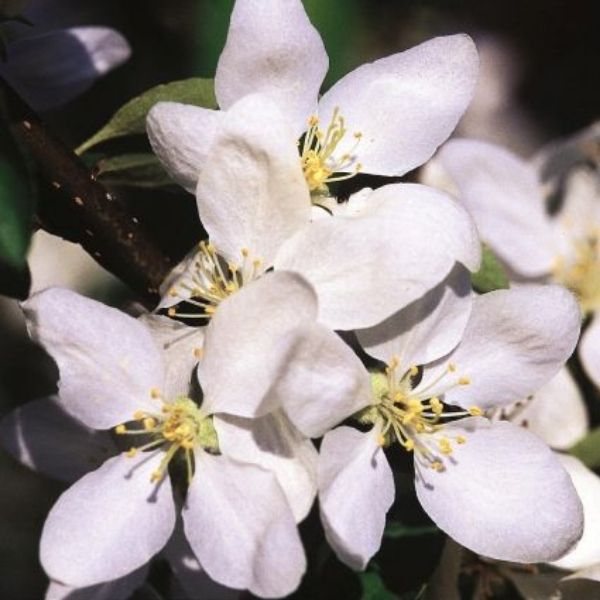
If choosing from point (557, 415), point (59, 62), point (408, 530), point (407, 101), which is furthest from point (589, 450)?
point (59, 62)

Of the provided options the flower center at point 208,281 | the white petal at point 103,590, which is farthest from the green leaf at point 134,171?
the white petal at point 103,590

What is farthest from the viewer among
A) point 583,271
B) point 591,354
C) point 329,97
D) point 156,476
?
point 583,271

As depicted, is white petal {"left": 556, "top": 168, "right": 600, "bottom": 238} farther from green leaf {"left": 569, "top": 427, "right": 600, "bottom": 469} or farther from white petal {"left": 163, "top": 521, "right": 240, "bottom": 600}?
white petal {"left": 163, "top": 521, "right": 240, "bottom": 600}

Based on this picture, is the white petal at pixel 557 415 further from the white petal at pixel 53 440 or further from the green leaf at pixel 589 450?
the white petal at pixel 53 440

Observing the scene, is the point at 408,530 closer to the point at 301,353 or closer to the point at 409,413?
the point at 409,413

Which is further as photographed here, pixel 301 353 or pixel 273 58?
pixel 273 58

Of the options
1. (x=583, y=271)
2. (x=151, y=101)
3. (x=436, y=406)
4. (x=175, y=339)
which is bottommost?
(x=583, y=271)

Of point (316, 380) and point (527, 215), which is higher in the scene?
point (316, 380)

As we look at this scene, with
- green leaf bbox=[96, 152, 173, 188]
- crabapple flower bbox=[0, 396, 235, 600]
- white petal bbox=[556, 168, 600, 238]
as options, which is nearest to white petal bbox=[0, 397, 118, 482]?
crabapple flower bbox=[0, 396, 235, 600]
